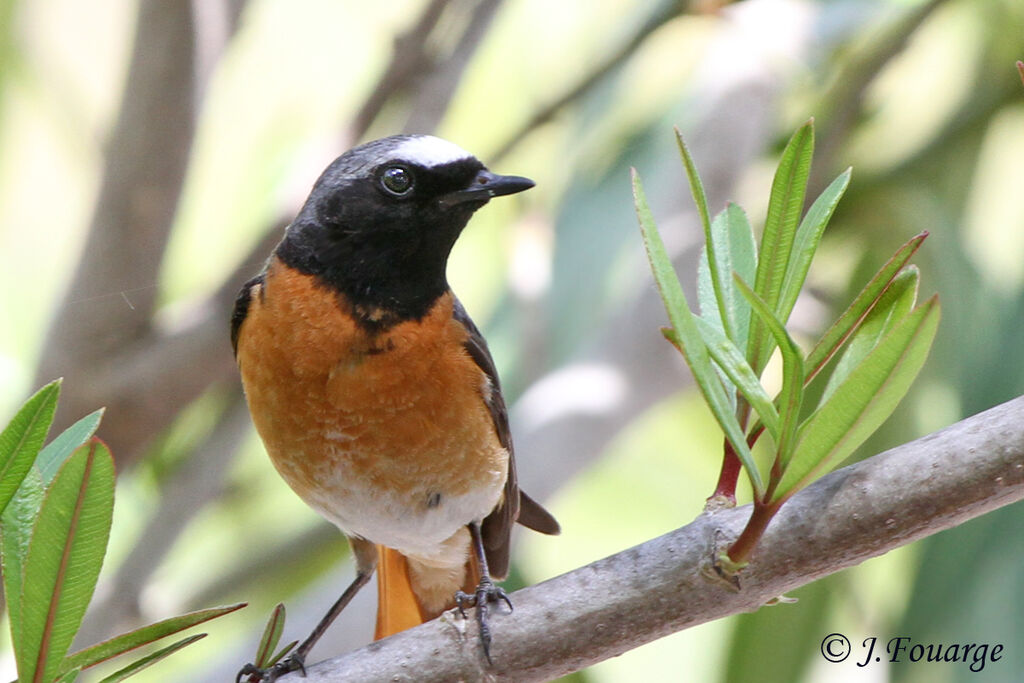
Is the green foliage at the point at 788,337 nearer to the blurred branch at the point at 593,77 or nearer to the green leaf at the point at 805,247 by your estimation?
the green leaf at the point at 805,247

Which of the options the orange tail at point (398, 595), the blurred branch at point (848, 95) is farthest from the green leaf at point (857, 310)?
the blurred branch at point (848, 95)

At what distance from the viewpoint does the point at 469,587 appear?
223 centimetres

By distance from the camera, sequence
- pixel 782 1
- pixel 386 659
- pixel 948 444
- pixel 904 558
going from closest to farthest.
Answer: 1. pixel 948 444
2. pixel 386 659
3. pixel 904 558
4. pixel 782 1

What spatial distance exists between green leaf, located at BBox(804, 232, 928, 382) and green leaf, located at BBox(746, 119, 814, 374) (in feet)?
0.15

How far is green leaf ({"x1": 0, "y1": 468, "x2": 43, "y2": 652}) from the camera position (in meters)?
0.99

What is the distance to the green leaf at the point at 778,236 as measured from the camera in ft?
3.27

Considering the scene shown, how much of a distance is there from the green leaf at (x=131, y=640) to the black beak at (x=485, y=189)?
835 mm

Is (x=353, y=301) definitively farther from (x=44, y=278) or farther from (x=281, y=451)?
(x=44, y=278)

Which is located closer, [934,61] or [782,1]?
[782,1]

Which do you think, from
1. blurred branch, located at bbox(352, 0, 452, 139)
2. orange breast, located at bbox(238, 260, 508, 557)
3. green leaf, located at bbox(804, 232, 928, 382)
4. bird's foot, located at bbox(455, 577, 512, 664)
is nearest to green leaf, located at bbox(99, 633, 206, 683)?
bird's foot, located at bbox(455, 577, 512, 664)

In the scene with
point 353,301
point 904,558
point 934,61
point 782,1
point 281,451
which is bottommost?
point 904,558

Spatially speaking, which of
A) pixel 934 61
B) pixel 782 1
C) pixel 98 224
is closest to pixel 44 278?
pixel 98 224

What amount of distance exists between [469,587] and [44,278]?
1.74 metres

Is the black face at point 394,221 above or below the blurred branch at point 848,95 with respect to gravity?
below
